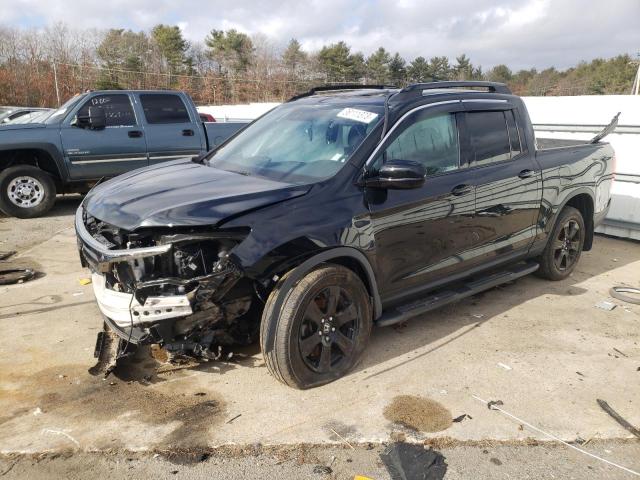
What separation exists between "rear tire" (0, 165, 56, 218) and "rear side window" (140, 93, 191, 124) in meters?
1.91

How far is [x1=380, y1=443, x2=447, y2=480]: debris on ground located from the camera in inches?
103

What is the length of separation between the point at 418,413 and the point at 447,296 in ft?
3.93

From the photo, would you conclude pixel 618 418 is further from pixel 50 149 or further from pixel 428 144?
pixel 50 149

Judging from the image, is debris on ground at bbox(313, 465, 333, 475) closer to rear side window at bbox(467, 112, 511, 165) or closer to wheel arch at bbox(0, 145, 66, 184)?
rear side window at bbox(467, 112, 511, 165)

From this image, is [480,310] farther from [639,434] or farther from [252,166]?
[252,166]

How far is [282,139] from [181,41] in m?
52.3

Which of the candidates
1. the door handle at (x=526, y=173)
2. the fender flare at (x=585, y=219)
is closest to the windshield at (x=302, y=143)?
the door handle at (x=526, y=173)

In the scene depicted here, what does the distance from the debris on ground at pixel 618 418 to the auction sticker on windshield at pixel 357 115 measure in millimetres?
2382

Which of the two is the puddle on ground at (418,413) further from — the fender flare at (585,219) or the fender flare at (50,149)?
the fender flare at (50,149)

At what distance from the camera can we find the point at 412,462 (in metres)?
2.71

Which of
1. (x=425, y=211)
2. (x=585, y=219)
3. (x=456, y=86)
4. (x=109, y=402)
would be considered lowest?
(x=109, y=402)

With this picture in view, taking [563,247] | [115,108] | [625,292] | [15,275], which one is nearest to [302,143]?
[563,247]

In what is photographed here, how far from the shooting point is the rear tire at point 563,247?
5275 millimetres

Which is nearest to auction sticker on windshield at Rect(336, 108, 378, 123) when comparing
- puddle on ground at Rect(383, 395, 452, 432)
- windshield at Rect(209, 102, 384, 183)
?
windshield at Rect(209, 102, 384, 183)
